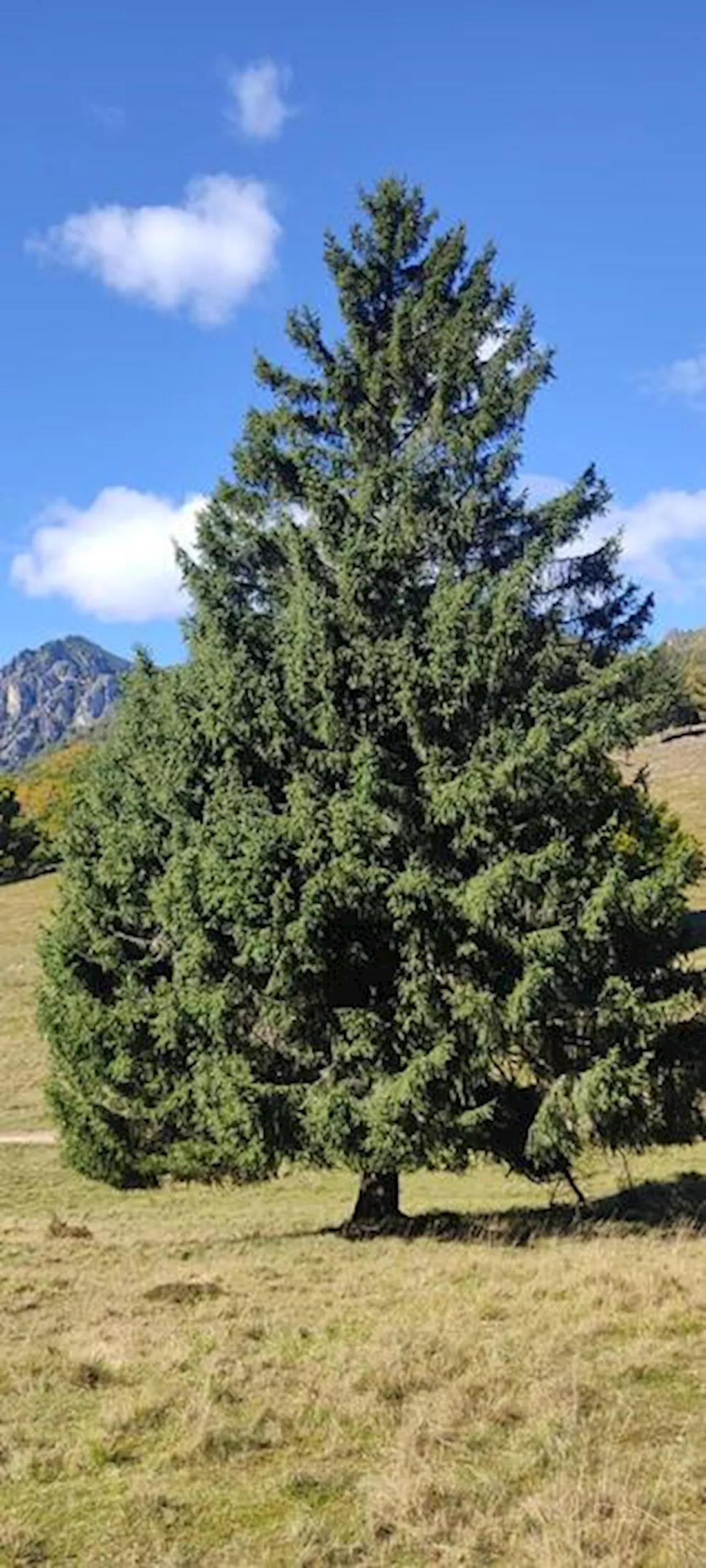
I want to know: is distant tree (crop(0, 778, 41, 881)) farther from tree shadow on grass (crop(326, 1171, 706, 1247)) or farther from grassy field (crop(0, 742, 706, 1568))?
grassy field (crop(0, 742, 706, 1568))

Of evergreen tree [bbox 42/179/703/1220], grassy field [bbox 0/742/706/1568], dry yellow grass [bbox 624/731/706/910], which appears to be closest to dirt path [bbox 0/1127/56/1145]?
evergreen tree [bbox 42/179/703/1220]

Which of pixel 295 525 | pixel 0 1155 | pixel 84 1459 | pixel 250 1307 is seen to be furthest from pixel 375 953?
pixel 0 1155

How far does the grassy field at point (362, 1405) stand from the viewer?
17.7ft

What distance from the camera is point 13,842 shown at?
100500mm

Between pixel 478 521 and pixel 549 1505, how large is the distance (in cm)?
1325

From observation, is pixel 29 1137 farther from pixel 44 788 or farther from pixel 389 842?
pixel 44 788

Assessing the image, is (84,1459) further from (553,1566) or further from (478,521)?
(478,521)

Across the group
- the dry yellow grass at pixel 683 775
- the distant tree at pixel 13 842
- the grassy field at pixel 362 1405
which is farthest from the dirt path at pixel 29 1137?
the distant tree at pixel 13 842

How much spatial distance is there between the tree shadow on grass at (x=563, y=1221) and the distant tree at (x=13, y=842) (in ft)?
281

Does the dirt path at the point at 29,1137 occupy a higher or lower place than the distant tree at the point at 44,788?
lower

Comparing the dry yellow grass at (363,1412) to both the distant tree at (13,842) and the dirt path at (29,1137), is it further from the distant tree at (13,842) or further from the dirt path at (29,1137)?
the distant tree at (13,842)

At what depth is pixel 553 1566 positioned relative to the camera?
4.84 meters

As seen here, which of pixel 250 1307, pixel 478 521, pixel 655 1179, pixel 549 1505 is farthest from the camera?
pixel 655 1179

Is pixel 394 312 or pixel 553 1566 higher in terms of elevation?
pixel 394 312
